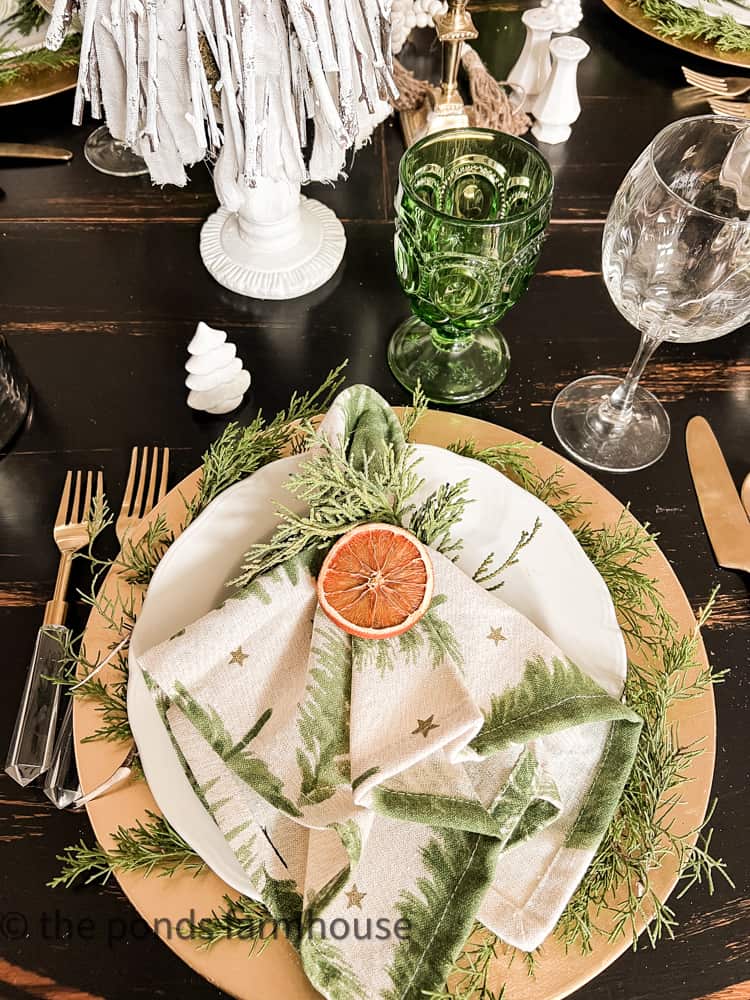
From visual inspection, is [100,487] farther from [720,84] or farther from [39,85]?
[720,84]

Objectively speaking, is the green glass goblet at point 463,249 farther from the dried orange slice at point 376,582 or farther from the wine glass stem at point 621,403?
the dried orange slice at point 376,582

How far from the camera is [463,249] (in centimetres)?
69

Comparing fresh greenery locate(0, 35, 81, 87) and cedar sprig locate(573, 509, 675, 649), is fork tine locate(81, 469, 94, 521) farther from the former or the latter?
fresh greenery locate(0, 35, 81, 87)

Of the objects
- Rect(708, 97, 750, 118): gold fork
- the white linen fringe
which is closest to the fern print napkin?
the white linen fringe

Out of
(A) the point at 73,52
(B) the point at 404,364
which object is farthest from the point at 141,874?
(A) the point at 73,52

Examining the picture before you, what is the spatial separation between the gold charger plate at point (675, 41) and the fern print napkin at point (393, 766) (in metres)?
0.85

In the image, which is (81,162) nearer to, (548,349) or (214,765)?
(548,349)

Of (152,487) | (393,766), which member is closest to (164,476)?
(152,487)

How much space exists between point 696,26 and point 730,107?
118mm

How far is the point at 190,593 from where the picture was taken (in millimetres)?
557

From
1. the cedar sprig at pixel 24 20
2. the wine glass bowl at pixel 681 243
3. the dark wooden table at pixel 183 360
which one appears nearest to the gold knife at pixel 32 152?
the dark wooden table at pixel 183 360

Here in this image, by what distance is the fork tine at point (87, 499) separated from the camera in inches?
26.5

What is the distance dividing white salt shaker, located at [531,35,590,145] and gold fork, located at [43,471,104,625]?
65cm

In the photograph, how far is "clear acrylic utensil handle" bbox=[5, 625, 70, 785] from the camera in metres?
0.56
